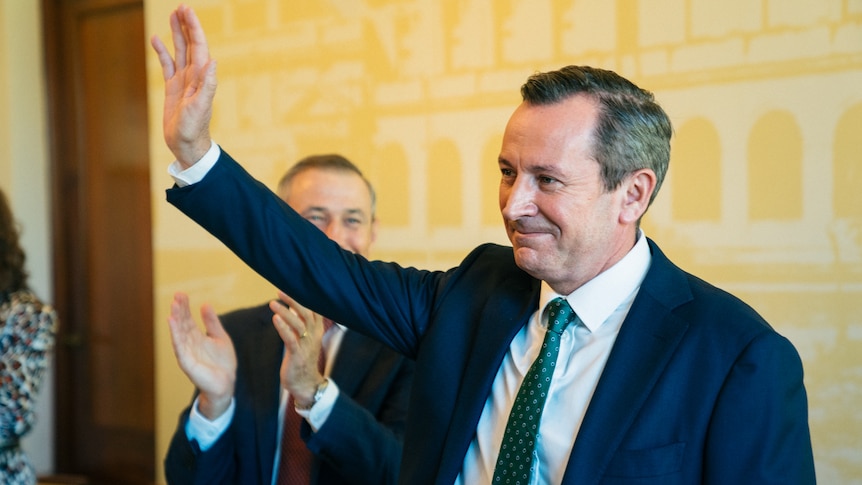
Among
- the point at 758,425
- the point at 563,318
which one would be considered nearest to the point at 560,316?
the point at 563,318

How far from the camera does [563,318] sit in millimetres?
1512

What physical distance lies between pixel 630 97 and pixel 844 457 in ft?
4.94

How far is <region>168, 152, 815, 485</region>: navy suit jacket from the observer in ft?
4.33

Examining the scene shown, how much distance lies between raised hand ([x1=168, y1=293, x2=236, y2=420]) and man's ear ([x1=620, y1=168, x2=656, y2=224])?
109cm

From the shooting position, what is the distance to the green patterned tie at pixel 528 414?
4.66 ft

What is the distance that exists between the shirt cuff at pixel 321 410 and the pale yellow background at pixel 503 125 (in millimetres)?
1256

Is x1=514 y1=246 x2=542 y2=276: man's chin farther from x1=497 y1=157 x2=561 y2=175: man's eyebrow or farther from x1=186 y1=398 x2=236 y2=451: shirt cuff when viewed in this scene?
x1=186 y1=398 x2=236 y2=451: shirt cuff

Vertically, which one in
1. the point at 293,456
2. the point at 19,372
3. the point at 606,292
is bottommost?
the point at 293,456

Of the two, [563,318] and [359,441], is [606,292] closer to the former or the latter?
[563,318]

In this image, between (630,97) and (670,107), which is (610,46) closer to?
(670,107)

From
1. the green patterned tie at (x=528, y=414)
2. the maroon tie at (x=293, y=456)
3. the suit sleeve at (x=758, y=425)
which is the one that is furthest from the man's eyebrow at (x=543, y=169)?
the maroon tie at (x=293, y=456)

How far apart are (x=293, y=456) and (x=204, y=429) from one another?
23 centimetres

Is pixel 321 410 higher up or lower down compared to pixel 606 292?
lower down

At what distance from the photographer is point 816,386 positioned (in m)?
2.50
